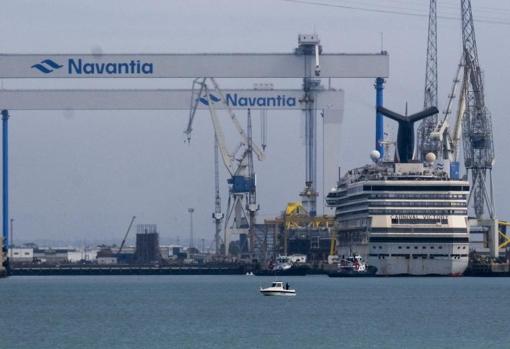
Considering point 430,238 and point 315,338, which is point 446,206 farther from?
point 315,338

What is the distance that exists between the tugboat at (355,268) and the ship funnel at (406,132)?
780 centimetres

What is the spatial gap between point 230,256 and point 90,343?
7992 centimetres

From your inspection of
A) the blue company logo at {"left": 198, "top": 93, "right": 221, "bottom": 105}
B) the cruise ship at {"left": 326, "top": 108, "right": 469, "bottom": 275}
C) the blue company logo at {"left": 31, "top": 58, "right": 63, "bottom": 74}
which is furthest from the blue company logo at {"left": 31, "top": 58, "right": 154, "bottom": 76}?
the cruise ship at {"left": 326, "top": 108, "right": 469, "bottom": 275}

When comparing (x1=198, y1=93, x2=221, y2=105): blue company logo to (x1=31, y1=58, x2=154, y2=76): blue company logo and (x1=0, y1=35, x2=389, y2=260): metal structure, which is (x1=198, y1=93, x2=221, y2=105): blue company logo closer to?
(x1=0, y1=35, x2=389, y2=260): metal structure

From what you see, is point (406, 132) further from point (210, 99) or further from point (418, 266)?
point (210, 99)

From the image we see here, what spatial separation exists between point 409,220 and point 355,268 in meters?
3.78

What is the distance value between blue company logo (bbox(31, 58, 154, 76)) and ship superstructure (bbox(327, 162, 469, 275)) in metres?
17.4

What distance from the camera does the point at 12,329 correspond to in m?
47.9

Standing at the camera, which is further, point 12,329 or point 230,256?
point 230,256

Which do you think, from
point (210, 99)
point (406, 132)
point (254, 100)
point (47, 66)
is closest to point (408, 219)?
point (406, 132)

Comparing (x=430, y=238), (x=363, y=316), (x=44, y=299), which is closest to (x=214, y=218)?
(x=430, y=238)

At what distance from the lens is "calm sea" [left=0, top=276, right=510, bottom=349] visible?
142 feet

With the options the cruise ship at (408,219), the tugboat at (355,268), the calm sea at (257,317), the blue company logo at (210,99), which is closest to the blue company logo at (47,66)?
the blue company logo at (210,99)

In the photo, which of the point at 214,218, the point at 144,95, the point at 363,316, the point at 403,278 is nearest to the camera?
the point at 363,316
